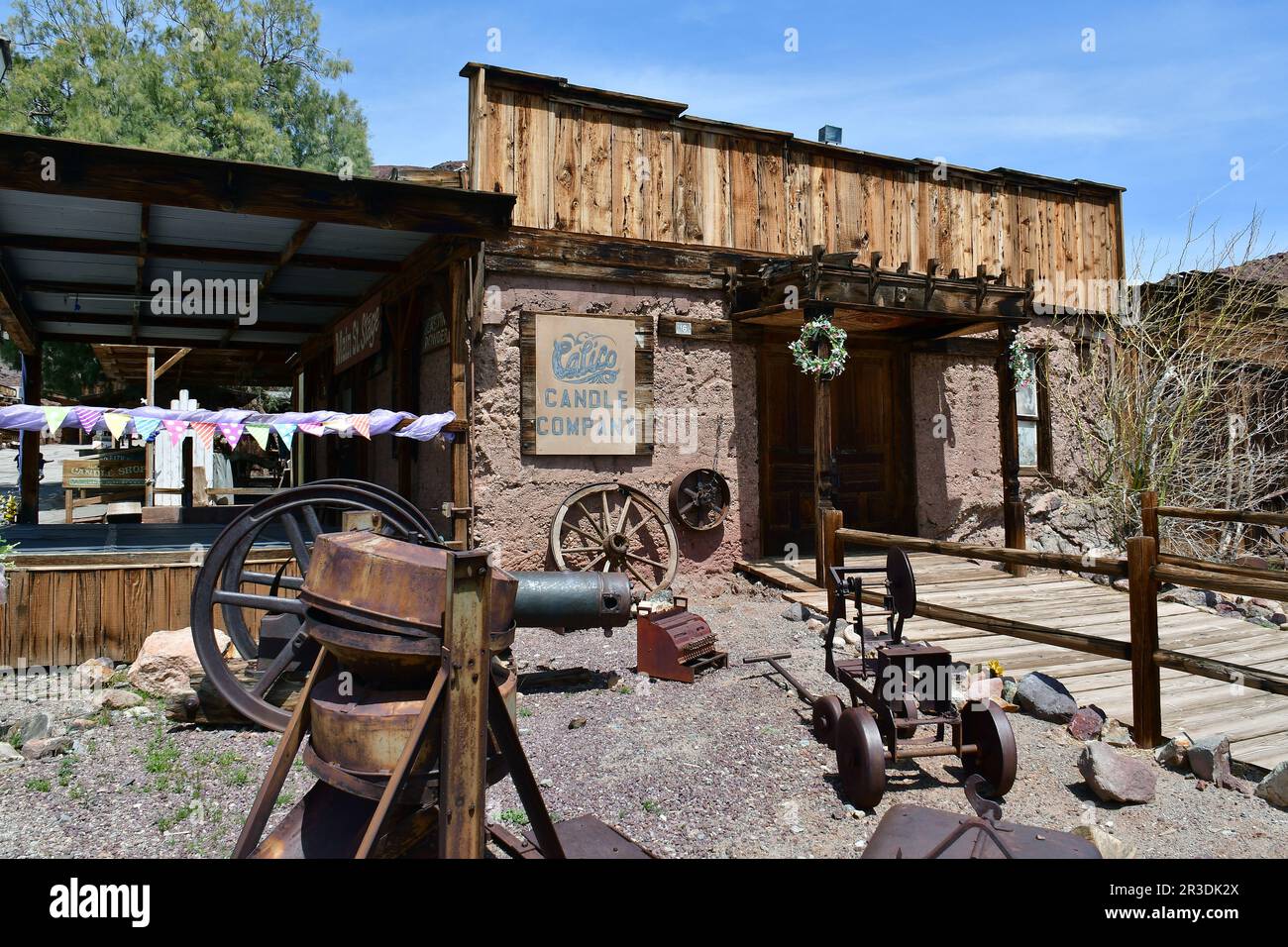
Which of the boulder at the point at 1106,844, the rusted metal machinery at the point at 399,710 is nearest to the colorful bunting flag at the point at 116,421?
the rusted metal machinery at the point at 399,710

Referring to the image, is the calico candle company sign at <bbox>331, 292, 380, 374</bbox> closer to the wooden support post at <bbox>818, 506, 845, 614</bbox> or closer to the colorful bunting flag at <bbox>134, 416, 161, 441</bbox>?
the colorful bunting flag at <bbox>134, 416, 161, 441</bbox>

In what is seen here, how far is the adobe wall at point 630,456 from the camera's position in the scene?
8188 mm

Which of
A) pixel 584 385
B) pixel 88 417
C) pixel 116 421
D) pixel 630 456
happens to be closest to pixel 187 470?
pixel 88 417

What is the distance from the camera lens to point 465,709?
232 cm

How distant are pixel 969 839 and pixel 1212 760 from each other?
8.03 feet

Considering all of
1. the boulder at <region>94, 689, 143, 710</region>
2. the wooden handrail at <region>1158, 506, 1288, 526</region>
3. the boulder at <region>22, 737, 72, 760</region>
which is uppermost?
the wooden handrail at <region>1158, 506, 1288, 526</region>

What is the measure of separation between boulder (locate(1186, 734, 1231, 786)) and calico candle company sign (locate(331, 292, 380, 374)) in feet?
30.4

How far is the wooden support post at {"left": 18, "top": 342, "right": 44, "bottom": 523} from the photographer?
36.6 ft

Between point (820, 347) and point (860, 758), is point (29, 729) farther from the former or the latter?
point (820, 347)

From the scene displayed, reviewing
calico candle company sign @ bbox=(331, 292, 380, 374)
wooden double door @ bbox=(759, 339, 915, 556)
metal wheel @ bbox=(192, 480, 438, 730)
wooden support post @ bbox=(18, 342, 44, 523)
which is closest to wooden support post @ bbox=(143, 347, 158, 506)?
wooden support post @ bbox=(18, 342, 44, 523)

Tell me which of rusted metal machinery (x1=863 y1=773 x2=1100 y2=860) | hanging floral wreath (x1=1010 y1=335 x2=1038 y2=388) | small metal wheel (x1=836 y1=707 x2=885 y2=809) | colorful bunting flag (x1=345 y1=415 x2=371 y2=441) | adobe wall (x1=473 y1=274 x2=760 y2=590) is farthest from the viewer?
hanging floral wreath (x1=1010 y1=335 x2=1038 y2=388)

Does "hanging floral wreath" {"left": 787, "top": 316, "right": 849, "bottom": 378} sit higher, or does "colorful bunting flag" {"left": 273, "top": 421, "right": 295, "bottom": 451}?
"hanging floral wreath" {"left": 787, "top": 316, "right": 849, "bottom": 378}

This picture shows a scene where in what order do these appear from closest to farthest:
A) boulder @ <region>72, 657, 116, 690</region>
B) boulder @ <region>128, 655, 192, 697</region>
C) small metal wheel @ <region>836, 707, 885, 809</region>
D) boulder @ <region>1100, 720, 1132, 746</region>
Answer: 1. small metal wheel @ <region>836, 707, 885, 809</region>
2. boulder @ <region>1100, 720, 1132, 746</region>
3. boulder @ <region>128, 655, 192, 697</region>
4. boulder @ <region>72, 657, 116, 690</region>
